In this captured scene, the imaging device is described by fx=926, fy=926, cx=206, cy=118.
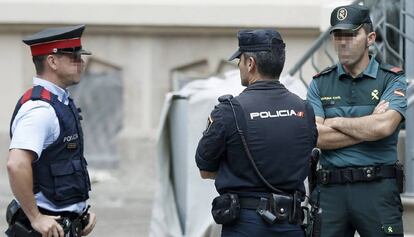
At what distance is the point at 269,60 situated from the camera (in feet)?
14.9

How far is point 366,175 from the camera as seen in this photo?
528 centimetres

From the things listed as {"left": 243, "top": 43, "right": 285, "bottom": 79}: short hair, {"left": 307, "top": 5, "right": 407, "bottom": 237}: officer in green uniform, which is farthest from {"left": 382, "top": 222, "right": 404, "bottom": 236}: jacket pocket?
{"left": 243, "top": 43, "right": 285, "bottom": 79}: short hair

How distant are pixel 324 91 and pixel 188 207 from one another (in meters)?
1.72

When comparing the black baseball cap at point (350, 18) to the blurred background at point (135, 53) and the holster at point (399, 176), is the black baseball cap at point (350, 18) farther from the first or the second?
the blurred background at point (135, 53)

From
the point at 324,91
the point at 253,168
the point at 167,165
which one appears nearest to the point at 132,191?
the point at 167,165

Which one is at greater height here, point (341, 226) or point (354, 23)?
point (354, 23)

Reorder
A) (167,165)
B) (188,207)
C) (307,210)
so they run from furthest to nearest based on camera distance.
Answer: (167,165)
(188,207)
(307,210)

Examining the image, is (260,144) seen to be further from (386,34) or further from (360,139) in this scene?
(386,34)

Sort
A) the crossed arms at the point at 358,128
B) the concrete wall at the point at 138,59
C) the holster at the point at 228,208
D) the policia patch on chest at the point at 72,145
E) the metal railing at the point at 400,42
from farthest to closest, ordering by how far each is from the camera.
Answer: the concrete wall at the point at 138,59 < the metal railing at the point at 400,42 < the crossed arms at the point at 358,128 < the policia patch on chest at the point at 72,145 < the holster at the point at 228,208

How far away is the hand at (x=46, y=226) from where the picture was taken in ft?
14.5

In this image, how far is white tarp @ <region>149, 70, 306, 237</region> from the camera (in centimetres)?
669

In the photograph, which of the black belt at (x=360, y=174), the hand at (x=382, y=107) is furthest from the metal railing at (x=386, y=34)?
the black belt at (x=360, y=174)

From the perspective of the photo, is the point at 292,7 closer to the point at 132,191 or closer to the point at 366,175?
the point at 132,191

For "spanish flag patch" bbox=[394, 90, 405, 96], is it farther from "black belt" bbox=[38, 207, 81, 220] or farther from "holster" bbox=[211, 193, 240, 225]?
"black belt" bbox=[38, 207, 81, 220]
